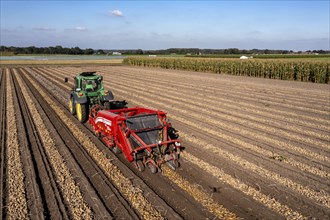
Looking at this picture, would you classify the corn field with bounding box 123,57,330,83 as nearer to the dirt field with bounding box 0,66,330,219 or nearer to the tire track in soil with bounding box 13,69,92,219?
the dirt field with bounding box 0,66,330,219

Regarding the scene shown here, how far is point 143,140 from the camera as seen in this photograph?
23.2 ft

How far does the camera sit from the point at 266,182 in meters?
6.16

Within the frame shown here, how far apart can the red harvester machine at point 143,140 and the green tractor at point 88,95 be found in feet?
8.88

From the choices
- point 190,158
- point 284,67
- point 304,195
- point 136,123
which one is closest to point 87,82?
point 136,123

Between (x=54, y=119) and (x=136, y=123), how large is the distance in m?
5.65

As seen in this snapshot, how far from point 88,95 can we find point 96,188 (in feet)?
19.3

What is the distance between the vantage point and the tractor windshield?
11.3 meters

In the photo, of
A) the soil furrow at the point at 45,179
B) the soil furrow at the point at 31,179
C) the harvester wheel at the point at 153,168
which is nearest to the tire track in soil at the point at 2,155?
the soil furrow at the point at 31,179

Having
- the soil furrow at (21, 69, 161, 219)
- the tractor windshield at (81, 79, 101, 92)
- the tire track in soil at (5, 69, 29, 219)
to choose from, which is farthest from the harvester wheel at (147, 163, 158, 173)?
the tractor windshield at (81, 79, 101, 92)

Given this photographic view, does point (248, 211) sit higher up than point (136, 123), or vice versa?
point (136, 123)

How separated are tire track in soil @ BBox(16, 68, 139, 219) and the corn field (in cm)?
2302

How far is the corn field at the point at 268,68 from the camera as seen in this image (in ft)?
81.4

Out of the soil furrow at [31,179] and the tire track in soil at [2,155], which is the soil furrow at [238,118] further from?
the tire track in soil at [2,155]

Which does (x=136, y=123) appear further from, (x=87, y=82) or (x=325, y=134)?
(x=325, y=134)
